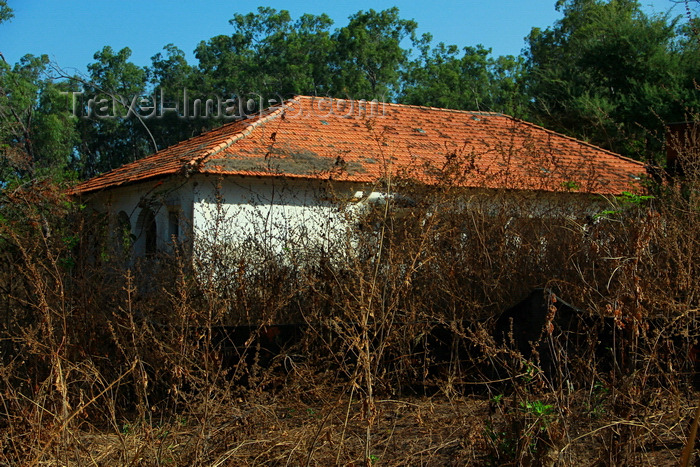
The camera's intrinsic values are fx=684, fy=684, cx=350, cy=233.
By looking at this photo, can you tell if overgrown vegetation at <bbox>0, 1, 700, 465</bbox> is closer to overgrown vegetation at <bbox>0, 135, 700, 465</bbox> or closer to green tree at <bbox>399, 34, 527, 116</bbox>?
overgrown vegetation at <bbox>0, 135, 700, 465</bbox>

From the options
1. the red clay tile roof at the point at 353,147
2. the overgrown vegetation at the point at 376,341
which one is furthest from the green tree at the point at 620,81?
the overgrown vegetation at the point at 376,341

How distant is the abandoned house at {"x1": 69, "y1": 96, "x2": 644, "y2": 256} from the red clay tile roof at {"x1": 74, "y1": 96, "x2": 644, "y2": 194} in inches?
1.1

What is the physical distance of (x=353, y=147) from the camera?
13.3 meters

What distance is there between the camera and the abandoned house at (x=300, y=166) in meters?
9.94

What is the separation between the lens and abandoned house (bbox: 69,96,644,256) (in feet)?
32.6

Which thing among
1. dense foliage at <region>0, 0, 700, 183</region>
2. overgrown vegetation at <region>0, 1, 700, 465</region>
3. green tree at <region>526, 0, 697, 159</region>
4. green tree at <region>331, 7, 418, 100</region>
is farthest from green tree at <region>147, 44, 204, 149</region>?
overgrown vegetation at <region>0, 1, 700, 465</region>

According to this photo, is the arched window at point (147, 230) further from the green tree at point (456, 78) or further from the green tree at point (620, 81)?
the green tree at point (456, 78)

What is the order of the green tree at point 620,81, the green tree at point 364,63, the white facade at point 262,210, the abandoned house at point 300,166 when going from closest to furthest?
1. the white facade at point 262,210
2. the abandoned house at point 300,166
3. the green tree at point 620,81
4. the green tree at point 364,63

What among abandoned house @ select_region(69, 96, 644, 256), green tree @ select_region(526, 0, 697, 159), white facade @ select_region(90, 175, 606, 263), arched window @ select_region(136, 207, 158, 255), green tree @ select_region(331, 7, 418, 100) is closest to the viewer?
white facade @ select_region(90, 175, 606, 263)

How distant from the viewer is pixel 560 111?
21266mm

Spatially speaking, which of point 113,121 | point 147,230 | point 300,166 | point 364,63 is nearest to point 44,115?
point 113,121

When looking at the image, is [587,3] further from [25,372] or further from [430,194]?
[25,372]

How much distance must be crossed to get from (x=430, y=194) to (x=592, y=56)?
17762 mm

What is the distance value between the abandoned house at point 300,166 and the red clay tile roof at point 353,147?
3 centimetres
